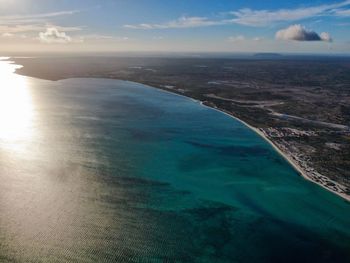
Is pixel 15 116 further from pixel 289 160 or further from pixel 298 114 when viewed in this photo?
pixel 298 114

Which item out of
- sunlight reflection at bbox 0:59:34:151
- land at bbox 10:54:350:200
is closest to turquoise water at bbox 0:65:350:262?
sunlight reflection at bbox 0:59:34:151

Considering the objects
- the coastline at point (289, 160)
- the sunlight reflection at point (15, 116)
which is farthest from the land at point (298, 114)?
the sunlight reflection at point (15, 116)

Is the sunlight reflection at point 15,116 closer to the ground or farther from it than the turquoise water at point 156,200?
farther from it

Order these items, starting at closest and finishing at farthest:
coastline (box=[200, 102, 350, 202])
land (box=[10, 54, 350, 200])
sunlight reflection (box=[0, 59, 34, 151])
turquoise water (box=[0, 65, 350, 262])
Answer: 1. turquoise water (box=[0, 65, 350, 262])
2. coastline (box=[200, 102, 350, 202])
3. land (box=[10, 54, 350, 200])
4. sunlight reflection (box=[0, 59, 34, 151])

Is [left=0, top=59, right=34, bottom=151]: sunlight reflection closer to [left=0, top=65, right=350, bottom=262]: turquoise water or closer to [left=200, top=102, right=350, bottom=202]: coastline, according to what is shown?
[left=0, top=65, right=350, bottom=262]: turquoise water

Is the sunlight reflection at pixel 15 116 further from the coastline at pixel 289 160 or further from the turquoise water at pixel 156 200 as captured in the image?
the coastline at pixel 289 160

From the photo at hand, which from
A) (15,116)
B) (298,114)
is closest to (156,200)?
(15,116)

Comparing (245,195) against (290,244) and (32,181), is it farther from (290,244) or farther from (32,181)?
(32,181)
